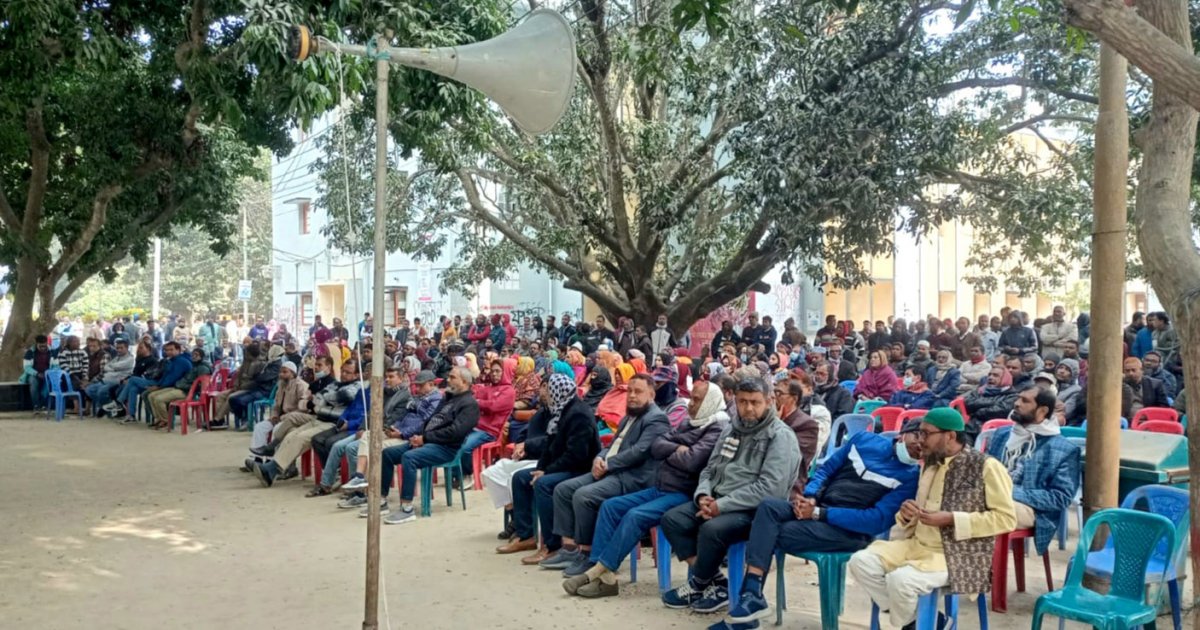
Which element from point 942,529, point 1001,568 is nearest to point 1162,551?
point 1001,568

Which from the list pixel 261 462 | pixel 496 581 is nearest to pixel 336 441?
pixel 261 462

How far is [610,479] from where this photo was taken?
6.64 meters

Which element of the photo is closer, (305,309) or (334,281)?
(334,281)

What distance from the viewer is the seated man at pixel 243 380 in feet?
46.4

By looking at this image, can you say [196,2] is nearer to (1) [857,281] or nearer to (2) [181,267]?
(1) [857,281]

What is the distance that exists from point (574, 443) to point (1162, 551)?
12.1 feet

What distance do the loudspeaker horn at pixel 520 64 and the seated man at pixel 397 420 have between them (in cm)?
514

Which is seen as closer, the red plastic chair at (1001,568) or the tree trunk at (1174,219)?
the tree trunk at (1174,219)

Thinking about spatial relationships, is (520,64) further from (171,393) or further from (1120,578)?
(171,393)

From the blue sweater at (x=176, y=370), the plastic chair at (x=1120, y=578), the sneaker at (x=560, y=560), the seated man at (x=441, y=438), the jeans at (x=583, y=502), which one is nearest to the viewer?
the plastic chair at (x=1120, y=578)

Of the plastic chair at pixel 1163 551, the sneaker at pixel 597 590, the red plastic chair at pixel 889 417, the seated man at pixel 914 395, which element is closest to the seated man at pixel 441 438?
the sneaker at pixel 597 590

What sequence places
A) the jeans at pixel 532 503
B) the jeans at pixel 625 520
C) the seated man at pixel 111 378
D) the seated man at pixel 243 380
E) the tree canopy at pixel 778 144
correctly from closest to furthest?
the jeans at pixel 625 520, the jeans at pixel 532 503, the tree canopy at pixel 778 144, the seated man at pixel 243 380, the seated man at pixel 111 378

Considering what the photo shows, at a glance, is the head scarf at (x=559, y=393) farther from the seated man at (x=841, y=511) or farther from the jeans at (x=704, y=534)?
the seated man at (x=841, y=511)

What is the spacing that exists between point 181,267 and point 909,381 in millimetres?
46828
